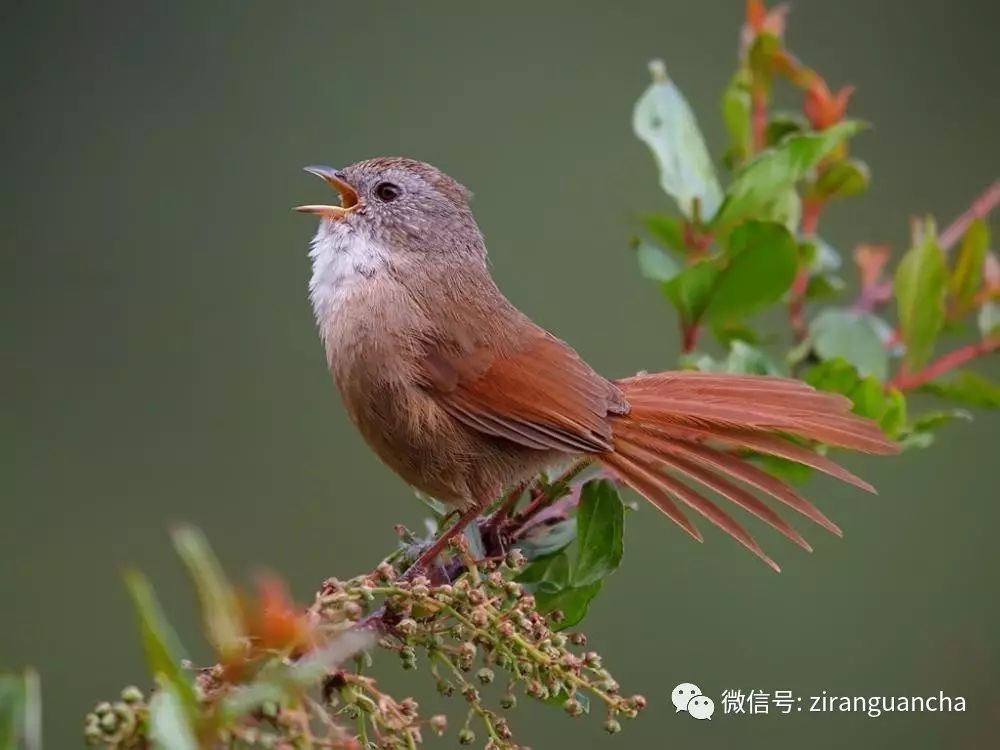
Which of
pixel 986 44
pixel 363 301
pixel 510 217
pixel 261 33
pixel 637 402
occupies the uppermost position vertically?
pixel 986 44

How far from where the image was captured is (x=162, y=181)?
261 inches

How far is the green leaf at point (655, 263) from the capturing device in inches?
122

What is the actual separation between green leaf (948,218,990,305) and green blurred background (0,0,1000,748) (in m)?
2.21

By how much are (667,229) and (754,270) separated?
0.35 metres

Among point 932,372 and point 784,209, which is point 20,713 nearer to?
point 784,209

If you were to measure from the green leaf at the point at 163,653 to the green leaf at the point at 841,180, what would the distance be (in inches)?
95.6

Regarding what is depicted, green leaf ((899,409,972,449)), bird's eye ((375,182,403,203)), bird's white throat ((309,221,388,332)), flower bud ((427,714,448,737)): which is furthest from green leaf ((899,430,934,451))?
flower bud ((427,714,448,737))

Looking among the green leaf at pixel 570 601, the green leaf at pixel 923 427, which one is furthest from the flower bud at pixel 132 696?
the green leaf at pixel 923 427

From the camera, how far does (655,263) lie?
313cm

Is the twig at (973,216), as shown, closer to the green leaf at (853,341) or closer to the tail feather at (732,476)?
the green leaf at (853,341)

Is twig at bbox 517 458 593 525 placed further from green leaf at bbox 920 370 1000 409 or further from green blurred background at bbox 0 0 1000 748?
green blurred background at bbox 0 0 1000 748

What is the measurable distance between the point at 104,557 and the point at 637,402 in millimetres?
3691

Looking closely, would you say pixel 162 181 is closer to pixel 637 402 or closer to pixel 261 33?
pixel 261 33

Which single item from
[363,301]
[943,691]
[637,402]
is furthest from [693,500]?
[943,691]
